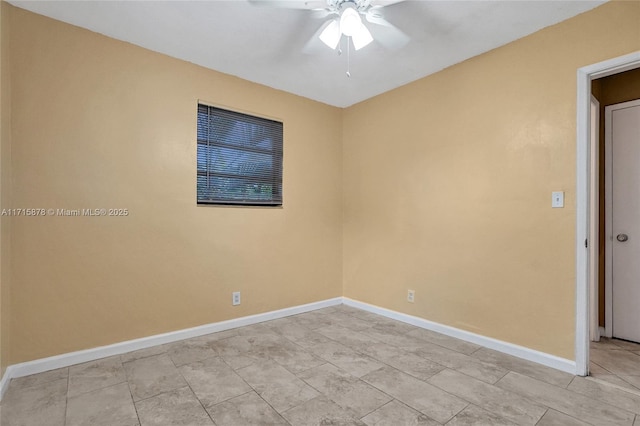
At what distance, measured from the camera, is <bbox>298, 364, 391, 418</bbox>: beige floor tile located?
75.2 inches

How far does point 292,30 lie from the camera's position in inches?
98.7

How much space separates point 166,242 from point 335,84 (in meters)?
2.39

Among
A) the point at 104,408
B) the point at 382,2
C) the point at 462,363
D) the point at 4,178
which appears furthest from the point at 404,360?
the point at 4,178

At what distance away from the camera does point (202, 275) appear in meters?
3.10

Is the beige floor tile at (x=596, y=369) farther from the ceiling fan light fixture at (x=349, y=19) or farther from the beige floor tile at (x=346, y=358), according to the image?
the ceiling fan light fixture at (x=349, y=19)

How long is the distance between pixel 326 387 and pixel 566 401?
4.86 ft

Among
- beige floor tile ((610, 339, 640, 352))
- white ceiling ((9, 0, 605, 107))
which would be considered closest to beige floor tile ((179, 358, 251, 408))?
white ceiling ((9, 0, 605, 107))

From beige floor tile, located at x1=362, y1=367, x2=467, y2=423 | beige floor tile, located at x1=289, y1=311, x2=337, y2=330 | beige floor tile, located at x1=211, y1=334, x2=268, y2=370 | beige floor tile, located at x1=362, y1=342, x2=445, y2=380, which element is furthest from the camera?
beige floor tile, located at x1=289, y1=311, x2=337, y2=330

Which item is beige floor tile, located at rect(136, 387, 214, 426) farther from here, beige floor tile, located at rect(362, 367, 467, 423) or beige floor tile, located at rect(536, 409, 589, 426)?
beige floor tile, located at rect(536, 409, 589, 426)

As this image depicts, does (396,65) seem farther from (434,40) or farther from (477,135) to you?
(477,135)

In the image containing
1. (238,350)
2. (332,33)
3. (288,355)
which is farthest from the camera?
(238,350)

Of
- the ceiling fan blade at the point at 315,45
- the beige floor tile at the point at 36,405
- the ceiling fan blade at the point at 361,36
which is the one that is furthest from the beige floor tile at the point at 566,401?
the ceiling fan blade at the point at 315,45

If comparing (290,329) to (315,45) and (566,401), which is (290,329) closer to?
(566,401)

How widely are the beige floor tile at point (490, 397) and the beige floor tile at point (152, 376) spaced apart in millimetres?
1782
